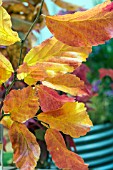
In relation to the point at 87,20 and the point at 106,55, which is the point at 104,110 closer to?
the point at 106,55

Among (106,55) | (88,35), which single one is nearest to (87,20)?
(88,35)

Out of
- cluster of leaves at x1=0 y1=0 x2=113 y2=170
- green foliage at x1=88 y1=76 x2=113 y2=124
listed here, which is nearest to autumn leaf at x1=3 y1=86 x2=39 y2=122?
cluster of leaves at x1=0 y1=0 x2=113 y2=170

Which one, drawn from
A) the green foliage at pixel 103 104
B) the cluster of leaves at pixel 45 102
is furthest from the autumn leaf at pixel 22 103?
the green foliage at pixel 103 104

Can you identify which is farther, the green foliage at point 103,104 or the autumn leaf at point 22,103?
the green foliage at point 103,104

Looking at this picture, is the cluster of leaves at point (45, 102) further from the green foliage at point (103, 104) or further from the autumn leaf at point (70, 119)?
the green foliage at point (103, 104)

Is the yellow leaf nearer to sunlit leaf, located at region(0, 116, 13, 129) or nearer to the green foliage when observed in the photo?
sunlit leaf, located at region(0, 116, 13, 129)

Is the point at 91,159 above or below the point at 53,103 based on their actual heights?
below
